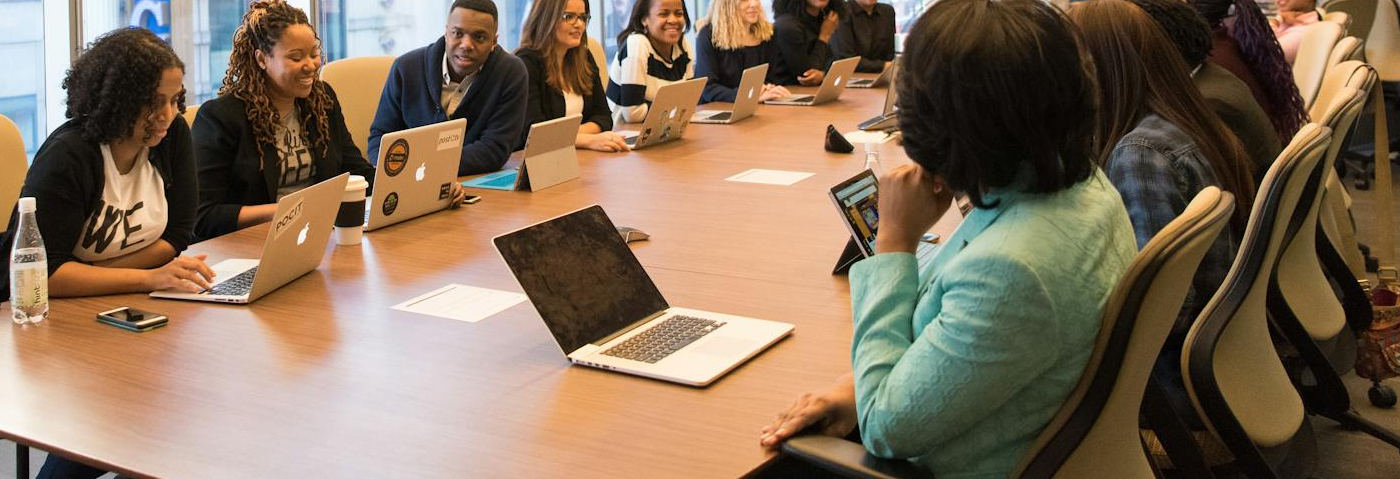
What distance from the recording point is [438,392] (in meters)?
1.74

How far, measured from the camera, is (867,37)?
6.99 metres

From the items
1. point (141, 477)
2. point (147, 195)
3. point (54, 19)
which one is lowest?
point (141, 477)

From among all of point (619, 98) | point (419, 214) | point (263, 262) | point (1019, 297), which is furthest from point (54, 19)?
point (1019, 297)

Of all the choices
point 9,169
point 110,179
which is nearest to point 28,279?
point 110,179

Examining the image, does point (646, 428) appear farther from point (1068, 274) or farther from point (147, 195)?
point (147, 195)

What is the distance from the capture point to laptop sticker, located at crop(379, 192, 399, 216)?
280 centimetres

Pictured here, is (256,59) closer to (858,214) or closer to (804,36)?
(858,214)

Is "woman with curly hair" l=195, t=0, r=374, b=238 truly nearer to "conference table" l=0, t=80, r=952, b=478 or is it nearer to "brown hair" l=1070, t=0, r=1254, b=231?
"conference table" l=0, t=80, r=952, b=478

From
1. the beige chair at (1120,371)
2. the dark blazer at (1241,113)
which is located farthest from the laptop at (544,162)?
the beige chair at (1120,371)

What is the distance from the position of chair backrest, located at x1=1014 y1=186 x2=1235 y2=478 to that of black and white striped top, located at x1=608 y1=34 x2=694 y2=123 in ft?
11.8

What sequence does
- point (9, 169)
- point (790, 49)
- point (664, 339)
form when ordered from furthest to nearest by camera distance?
point (790, 49), point (9, 169), point (664, 339)

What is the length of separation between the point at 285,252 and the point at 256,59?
922mm

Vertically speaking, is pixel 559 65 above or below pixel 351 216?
above

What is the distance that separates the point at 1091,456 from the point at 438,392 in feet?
2.81
